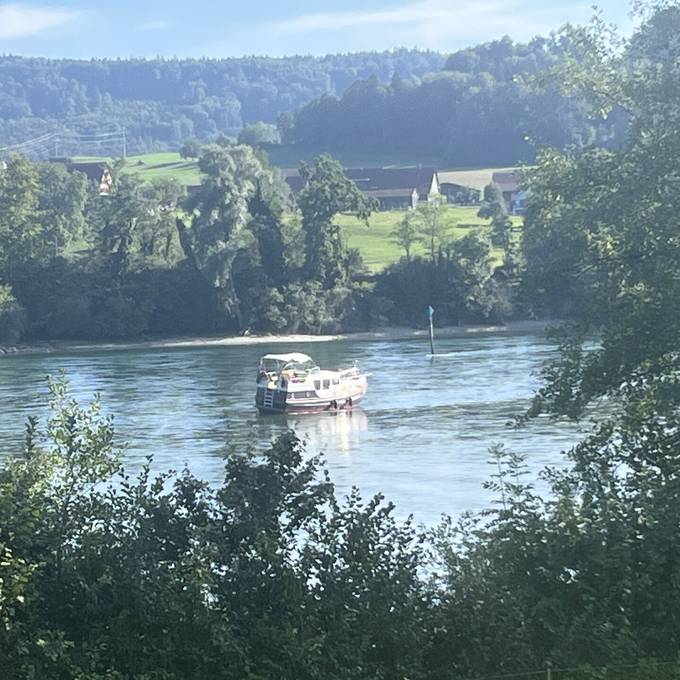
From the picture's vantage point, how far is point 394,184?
149000 mm

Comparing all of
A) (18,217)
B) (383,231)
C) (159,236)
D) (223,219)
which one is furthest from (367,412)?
(383,231)

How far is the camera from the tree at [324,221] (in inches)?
4023

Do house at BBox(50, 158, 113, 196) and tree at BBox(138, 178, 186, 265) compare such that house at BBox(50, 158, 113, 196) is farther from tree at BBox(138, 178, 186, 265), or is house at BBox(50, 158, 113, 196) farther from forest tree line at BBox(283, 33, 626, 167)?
tree at BBox(138, 178, 186, 265)

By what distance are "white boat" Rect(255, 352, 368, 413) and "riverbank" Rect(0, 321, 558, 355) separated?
105 feet

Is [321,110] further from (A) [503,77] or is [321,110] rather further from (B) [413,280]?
(B) [413,280]

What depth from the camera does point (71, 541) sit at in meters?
14.8

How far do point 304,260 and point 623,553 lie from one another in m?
89.7

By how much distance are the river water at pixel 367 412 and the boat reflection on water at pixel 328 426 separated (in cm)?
10

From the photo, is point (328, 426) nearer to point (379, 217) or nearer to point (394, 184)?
point (379, 217)

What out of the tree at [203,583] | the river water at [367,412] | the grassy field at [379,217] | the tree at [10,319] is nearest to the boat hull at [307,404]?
the river water at [367,412]

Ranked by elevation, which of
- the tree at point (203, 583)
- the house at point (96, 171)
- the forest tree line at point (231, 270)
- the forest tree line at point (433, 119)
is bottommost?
the forest tree line at point (231, 270)

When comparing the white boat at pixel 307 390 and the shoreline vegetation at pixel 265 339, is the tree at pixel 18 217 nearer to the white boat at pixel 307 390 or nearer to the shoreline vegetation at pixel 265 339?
the shoreline vegetation at pixel 265 339

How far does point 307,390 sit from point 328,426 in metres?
6.30

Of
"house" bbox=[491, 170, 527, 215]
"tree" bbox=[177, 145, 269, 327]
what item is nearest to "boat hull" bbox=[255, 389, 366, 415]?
"tree" bbox=[177, 145, 269, 327]
